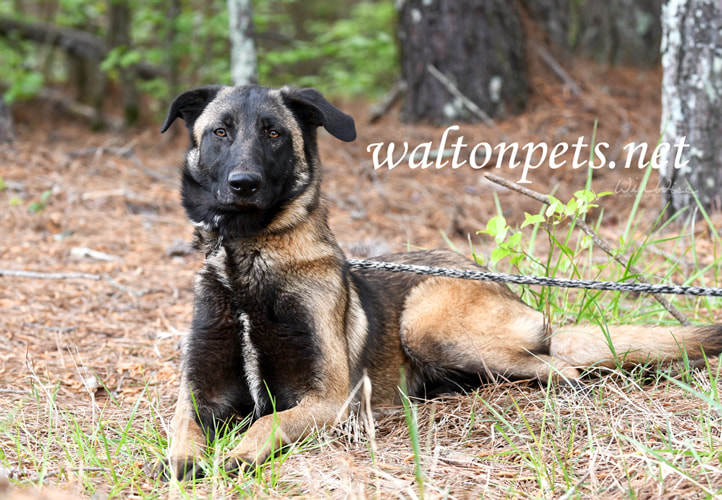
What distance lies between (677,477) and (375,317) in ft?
5.40

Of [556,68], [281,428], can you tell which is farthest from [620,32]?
[281,428]

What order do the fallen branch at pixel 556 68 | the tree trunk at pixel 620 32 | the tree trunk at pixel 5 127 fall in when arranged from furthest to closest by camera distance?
the tree trunk at pixel 620 32, the fallen branch at pixel 556 68, the tree trunk at pixel 5 127

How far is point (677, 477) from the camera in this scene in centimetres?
222

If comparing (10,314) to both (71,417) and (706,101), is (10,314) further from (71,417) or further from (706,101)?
(706,101)

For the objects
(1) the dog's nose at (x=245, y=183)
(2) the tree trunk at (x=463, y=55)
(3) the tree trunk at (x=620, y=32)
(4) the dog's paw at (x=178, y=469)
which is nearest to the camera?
(4) the dog's paw at (x=178, y=469)

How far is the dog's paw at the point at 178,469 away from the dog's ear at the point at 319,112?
1550 millimetres

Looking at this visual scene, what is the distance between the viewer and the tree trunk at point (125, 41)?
32.1ft

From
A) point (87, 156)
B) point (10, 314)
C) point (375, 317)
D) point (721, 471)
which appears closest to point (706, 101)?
point (375, 317)

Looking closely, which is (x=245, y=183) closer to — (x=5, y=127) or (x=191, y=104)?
(x=191, y=104)

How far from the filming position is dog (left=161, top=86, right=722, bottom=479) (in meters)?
2.95

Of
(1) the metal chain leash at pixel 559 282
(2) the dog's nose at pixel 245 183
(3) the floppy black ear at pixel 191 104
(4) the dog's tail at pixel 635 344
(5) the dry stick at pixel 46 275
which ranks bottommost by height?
(5) the dry stick at pixel 46 275

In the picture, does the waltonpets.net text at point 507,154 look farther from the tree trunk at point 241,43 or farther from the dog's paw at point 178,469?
the dog's paw at point 178,469

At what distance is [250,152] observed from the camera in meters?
3.05

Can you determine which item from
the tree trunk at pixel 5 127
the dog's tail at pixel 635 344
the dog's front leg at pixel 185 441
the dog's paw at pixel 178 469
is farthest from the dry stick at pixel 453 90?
the dog's paw at pixel 178 469
